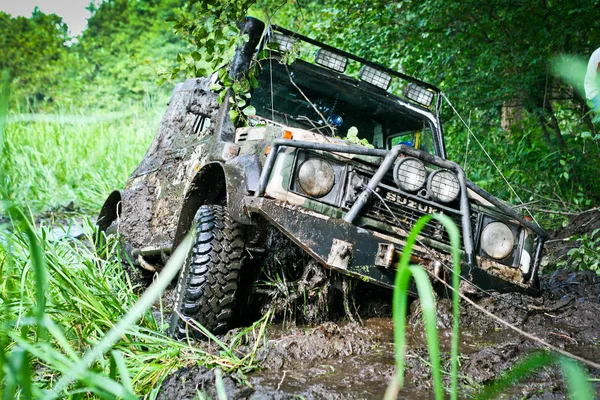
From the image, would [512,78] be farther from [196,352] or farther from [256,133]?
[196,352]

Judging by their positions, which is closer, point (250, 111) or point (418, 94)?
point (250, 111)

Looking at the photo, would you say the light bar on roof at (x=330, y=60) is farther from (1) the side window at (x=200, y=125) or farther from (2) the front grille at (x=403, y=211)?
(2) the front grille at (x=403, y=211)

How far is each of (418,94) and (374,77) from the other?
0.43m

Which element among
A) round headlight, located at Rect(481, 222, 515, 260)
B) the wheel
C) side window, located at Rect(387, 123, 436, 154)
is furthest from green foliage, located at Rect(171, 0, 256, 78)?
round headlight, located at Rect(481, 222, 515, 260)

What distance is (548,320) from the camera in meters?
3.51

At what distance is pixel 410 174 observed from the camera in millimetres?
3195

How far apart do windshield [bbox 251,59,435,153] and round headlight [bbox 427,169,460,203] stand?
890 millimetres

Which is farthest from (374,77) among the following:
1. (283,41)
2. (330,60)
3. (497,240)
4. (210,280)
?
(210,280)

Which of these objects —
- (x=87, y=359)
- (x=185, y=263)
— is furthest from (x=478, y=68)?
(x=87, y=359)

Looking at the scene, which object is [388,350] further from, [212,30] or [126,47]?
[126,47]

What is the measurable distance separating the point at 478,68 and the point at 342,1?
67.8 inches

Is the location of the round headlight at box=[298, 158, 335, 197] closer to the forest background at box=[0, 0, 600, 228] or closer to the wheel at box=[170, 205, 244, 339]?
the wheel at box=[170, 205, 244, 339]

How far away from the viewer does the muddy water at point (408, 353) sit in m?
2.42

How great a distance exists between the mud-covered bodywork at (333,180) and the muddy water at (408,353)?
31 cm
